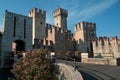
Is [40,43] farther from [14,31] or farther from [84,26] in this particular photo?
[84,26]

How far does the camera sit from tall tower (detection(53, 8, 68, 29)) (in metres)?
56.4

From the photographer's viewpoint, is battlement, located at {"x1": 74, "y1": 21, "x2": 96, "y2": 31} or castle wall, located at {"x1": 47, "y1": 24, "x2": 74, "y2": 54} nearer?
castle wall, located at {"x1": 47, "y1": 24, "x2": 74, "y2": 54}

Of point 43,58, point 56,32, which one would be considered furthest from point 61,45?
point 43,58

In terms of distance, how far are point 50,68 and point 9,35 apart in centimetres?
2227

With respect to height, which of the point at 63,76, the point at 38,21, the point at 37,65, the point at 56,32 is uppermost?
the point at 38,21

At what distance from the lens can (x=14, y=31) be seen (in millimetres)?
34844

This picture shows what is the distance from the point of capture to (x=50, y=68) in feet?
46.7

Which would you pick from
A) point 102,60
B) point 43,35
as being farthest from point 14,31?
point 102,60

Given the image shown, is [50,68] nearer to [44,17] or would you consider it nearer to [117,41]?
[117,41]

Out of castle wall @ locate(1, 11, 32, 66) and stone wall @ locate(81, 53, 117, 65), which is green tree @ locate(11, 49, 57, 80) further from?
castle wall @ locate(1, 11, 32, 66)

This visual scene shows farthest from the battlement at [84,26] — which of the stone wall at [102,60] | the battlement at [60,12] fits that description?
the stone wall at [102,60]

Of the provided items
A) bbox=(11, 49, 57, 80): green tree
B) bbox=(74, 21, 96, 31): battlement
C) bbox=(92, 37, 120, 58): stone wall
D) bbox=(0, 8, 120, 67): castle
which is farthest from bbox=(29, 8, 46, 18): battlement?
bbox=(11, 49, 57, 80): green tree

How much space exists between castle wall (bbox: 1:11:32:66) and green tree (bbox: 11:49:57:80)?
19.0m

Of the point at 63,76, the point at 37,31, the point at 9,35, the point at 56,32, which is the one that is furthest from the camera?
the point at 37,31
